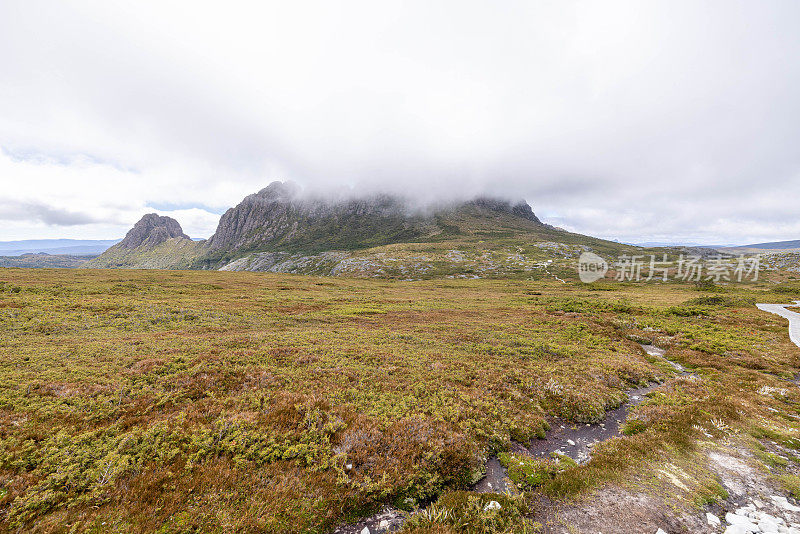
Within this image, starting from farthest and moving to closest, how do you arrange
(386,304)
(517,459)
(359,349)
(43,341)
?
(386,304) < (359,349) < (43,341) < (517,459)

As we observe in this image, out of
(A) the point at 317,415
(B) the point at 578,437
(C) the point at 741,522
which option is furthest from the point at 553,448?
(A) the point at 317,415

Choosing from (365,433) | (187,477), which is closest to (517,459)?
(365,433)

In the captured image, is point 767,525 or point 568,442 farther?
point 568,442

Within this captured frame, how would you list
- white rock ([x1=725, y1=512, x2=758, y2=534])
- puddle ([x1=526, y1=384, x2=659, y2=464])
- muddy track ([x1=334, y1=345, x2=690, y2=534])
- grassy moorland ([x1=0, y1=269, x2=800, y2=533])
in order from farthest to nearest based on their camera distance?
puddle ([x1=526, y1=384, x2=659, y2=464]), muddy track ([x1=334, y1=345, x2=690, y2=534]), grassy moorland ([x1=0, y1=269, x2=800, y2=533]), white rock ([x1=725, y1=512, x2=758, y2=534])

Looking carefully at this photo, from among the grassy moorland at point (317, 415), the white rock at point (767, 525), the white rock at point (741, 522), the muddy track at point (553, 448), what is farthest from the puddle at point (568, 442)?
the white rock at point (767, 525)

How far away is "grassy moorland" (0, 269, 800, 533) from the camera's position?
7.89 meters

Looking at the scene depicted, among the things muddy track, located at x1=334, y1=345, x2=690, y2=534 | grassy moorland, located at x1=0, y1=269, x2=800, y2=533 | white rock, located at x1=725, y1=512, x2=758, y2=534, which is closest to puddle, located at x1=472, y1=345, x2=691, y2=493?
muddy track, located at x1=334, y1=345, x2=690, y2=534

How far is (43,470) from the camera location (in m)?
8.19

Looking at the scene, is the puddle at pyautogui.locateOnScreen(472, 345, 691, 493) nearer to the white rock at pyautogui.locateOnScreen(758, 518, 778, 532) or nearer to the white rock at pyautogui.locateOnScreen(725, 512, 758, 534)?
the white rock at pyautogui.locateOnScreen(725, 512, 758, 534)

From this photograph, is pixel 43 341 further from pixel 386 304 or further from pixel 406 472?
pixel 386 304

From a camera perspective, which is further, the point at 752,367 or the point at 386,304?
the point at 386,304

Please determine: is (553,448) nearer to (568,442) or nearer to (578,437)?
(568,442)

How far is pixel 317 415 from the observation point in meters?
12.3

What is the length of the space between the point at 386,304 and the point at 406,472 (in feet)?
121
